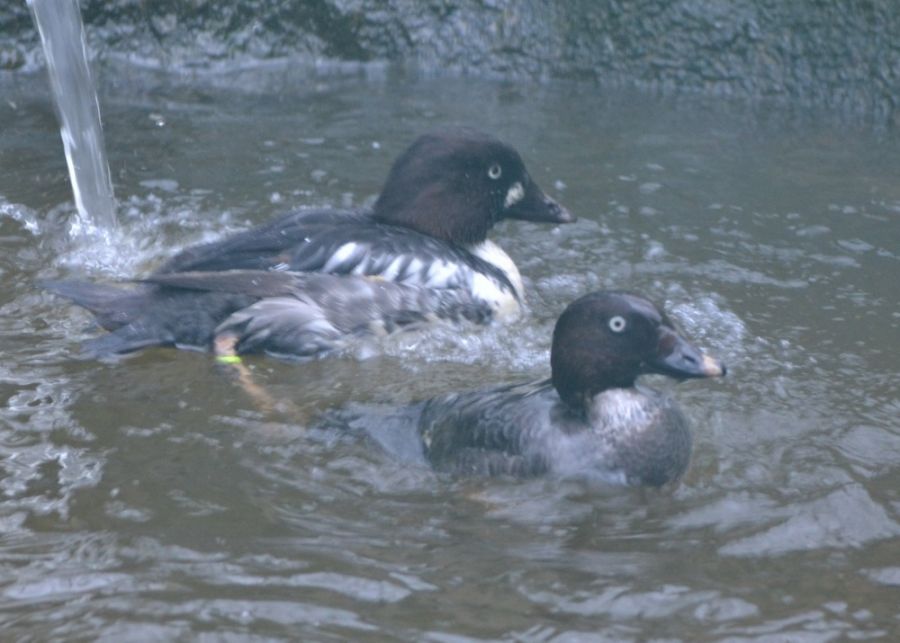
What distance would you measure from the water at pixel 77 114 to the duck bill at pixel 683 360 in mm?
3678

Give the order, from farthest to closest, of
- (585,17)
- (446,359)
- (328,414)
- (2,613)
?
1. (585,17)
2. (446,359)
3. (328,414)
4. (2,613)

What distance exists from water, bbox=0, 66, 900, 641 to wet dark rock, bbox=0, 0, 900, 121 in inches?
13.8

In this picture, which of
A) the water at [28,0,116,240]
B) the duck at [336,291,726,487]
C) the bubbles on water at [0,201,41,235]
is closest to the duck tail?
the water at [28,0,116,240]

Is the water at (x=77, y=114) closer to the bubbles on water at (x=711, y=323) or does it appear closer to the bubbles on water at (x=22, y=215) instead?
the bubbles on water at (x=22, y=215)

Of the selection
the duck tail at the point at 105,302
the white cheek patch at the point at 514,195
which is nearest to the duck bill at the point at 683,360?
the white cheek patch at the point at 514,195

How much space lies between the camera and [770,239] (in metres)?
7.32

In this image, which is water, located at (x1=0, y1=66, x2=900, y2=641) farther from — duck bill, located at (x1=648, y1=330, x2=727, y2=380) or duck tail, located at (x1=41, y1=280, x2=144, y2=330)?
duck bill, located at (x1=648, y1=330, x2=727, y2=380)

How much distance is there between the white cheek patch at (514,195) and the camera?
6.86m

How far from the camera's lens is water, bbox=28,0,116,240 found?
744 centimetres

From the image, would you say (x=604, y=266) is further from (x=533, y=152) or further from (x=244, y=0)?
(x=244, y=0)

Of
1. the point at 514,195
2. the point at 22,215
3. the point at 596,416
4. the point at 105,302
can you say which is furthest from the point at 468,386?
the point at 22,215

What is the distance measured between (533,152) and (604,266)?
182 centimetres

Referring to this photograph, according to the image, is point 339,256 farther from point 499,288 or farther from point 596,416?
point 596,416

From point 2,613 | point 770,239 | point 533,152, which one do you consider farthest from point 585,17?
point 2,613
